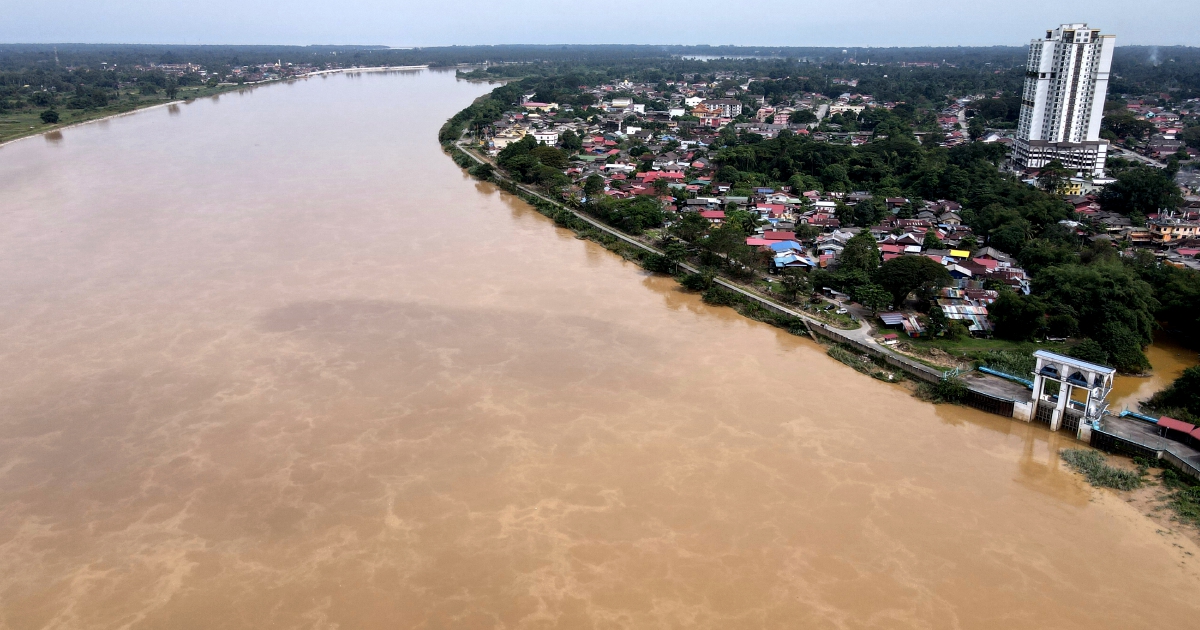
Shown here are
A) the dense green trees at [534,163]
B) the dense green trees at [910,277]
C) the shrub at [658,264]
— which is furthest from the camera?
the dense green trees at [534,163]

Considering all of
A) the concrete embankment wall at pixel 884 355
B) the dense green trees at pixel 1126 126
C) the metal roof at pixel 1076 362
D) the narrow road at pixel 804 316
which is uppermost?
the dense green trees at pixel 1126 126

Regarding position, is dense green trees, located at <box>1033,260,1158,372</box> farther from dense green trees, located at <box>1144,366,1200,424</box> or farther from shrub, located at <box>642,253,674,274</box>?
shrub, located at <box>642,253,674,274</box>

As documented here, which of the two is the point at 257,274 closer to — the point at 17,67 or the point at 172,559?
the point at 172,559

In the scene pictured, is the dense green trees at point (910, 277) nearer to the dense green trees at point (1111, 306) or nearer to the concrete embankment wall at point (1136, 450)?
the dense green trees at point (1111, 306)

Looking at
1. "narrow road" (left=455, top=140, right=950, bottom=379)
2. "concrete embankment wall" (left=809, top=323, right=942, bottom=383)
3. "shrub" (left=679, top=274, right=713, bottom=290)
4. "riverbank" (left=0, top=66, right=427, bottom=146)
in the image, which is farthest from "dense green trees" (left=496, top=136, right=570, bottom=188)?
"riverbank" (left=0, top=66, right=427, bottom=146)

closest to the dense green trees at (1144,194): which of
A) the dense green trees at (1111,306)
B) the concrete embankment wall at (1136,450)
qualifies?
the dense green trees at (1111,306)

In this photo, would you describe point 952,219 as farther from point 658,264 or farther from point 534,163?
point 534,163
